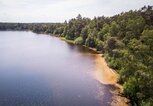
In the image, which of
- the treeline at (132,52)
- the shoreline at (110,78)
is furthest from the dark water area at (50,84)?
the treeline at (132,52)

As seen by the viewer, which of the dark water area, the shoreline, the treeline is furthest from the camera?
the dark water area

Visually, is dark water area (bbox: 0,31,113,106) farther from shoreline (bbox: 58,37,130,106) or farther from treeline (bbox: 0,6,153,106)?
treeline (bbox: 0,6,153,106)

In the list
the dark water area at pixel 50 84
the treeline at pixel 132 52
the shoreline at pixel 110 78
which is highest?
the treeline at pixel 132 52

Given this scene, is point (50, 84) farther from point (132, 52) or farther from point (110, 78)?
point (132, 52)

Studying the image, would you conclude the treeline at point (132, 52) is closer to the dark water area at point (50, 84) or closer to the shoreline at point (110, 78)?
the shoreline at point (110, 78)

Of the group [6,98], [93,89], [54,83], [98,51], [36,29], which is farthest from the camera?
[36,29]

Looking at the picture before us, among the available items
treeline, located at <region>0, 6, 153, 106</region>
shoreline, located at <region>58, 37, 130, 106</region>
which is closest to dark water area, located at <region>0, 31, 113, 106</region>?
shoreline, located at <region>58, 37, 130, 106</region>

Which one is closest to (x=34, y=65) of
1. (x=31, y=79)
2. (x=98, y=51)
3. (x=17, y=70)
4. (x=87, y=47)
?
(x=17, y=70)

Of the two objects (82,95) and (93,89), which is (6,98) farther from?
(93,89)

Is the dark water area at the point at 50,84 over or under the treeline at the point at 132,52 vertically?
under

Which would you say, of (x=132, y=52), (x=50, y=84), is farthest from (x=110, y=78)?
(x=50, y=84)

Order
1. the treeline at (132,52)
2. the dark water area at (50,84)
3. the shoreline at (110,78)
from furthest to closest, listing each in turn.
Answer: the dark water area at (50,84) → the shoreline at (110,78) → the treeline at (132,52)
